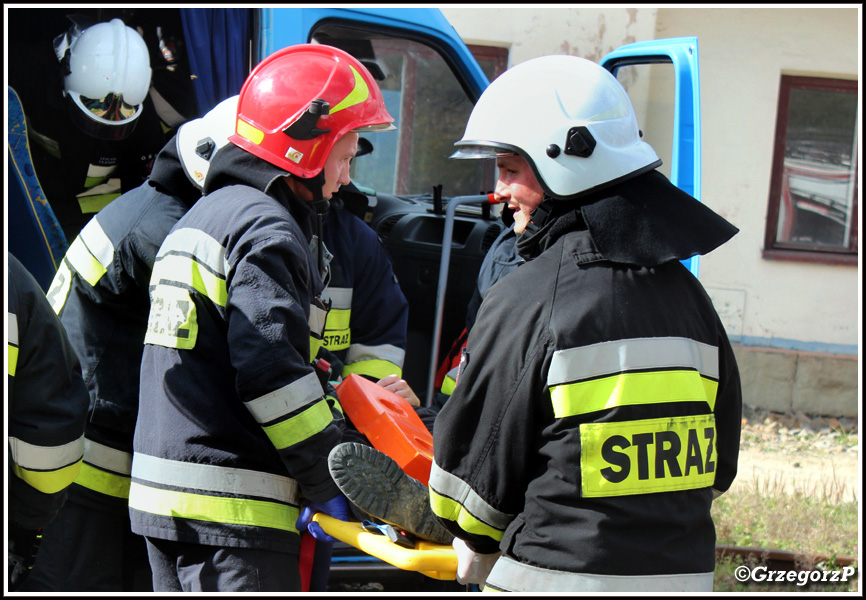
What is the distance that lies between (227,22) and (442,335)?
73.9 inches

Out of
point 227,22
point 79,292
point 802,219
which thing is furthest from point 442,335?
point 802,219

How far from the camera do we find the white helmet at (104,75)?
3.55 m

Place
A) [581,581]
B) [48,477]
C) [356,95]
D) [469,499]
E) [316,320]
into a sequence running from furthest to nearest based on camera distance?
[356,95] < [316,320] < [48,477] < [469,499] < [581,581]

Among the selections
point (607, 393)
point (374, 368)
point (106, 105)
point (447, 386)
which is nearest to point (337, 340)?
point (374, 368)

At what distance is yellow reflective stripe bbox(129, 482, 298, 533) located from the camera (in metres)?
2.08

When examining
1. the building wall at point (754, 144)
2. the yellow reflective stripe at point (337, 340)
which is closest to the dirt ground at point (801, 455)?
the building wall at point (754, 144)

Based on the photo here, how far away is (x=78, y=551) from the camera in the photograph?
8.50 ft

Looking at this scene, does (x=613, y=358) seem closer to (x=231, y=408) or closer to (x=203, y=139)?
(x=231, y=408)

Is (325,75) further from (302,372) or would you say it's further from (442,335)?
(442,335)

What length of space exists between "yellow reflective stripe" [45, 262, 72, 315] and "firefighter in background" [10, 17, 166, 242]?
46.6 inches

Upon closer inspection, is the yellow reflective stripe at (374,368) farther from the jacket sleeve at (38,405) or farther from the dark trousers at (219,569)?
the jacket sleeve at (38,405)

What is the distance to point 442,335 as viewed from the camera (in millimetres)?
4355

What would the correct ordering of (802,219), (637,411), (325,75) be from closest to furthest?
1. (637,411)
2. (325,75)
3. (802,219)

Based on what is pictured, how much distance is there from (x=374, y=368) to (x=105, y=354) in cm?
115
